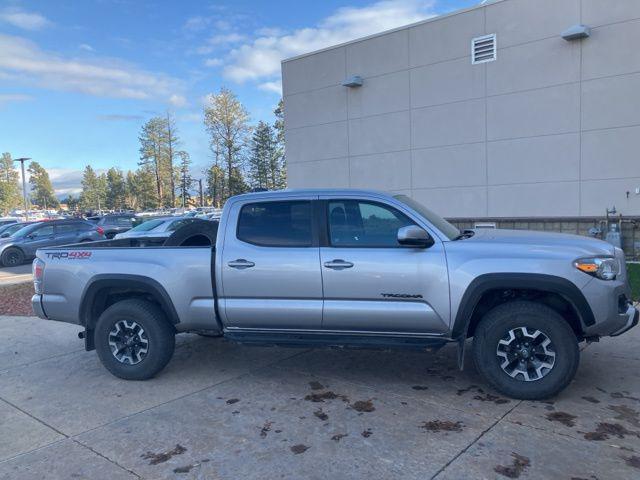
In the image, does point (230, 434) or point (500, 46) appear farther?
point (500, 46)

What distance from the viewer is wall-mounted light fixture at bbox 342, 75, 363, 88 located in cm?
1745

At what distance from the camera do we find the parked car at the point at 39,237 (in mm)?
18141

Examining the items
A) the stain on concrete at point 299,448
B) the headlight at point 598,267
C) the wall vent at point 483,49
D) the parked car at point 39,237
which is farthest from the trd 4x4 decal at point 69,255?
the parked car at point 39,237

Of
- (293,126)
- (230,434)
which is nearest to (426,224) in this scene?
(230,434)

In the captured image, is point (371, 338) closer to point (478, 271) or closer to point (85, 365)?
point (478, 271)

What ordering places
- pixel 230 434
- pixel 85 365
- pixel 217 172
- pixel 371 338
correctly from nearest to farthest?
pixel 230 434 < pixel 371 338 < pixel 85 365 < pixel 217 172

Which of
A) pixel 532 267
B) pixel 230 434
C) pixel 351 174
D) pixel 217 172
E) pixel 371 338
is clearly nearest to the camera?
pixel 230 434

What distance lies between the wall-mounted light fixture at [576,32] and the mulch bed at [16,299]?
1379 cm

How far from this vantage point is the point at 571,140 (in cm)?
1395

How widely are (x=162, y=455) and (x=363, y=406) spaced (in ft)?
5.41

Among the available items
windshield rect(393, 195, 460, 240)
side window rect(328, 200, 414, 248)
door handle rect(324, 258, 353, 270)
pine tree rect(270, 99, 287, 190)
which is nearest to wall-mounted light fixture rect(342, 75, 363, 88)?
windshield rect(393, 195, 460, 240)

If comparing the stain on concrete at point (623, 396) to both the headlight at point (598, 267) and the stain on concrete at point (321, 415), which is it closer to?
the headlight at point (598, 267)

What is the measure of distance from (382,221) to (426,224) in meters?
0.40

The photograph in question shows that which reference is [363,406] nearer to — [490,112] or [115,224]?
[490,112]
